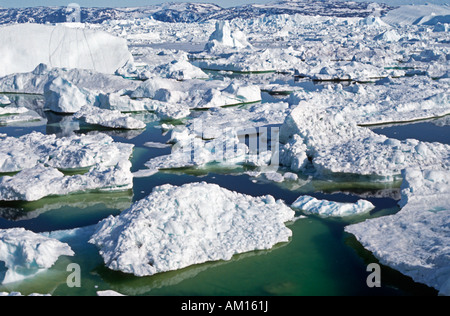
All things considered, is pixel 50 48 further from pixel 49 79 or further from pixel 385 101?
pixel 385 101

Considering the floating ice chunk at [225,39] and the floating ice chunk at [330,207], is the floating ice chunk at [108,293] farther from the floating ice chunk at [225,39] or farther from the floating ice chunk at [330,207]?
the floating ice chunk at [225,39]

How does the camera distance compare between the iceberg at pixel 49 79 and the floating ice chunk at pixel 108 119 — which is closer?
the floating ice chunk at pixel 108 119

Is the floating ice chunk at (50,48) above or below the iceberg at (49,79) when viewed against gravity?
above

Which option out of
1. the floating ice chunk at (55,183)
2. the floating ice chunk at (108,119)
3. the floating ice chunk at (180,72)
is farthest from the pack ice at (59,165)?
the floating ice chunk at (180,72)

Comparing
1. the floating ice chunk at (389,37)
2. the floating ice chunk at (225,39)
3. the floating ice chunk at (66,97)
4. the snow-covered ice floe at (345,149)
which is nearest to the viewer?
the snow-covered ice floe at (345,149)

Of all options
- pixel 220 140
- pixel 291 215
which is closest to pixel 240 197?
pixel 291 215

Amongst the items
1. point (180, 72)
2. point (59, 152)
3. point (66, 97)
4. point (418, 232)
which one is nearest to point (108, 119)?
point (66, 97)
